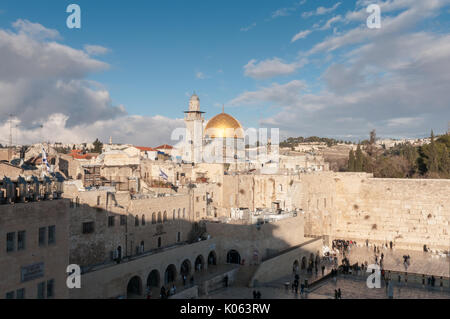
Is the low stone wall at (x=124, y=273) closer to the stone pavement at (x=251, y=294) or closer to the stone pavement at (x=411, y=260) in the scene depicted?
the stone pavement at (x=251, y=294)

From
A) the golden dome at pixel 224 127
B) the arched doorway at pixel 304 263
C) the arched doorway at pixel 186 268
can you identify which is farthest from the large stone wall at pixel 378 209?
the golden dome at pixel 224 127

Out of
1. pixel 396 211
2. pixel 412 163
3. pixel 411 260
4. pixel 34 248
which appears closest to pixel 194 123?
pixel 396 211

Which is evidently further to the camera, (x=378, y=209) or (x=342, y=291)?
(x=378, y=209)

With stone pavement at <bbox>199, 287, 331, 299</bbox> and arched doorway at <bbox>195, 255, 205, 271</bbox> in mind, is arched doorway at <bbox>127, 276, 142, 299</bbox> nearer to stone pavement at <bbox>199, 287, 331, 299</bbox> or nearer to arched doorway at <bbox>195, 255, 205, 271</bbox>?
stone pavement at <bbox>199, 287, 331, 299</bbox>

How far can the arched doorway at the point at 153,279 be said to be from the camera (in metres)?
19.4

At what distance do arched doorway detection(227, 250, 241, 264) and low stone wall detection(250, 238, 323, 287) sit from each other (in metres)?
2.05

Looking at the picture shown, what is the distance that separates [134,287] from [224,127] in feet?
104

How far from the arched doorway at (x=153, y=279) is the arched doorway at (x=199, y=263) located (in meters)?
3.53

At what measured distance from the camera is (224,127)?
4825 centimetres

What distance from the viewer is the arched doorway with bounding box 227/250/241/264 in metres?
23.8

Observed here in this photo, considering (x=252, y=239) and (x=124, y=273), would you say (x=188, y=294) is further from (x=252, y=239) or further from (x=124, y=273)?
(x=252, y=239)

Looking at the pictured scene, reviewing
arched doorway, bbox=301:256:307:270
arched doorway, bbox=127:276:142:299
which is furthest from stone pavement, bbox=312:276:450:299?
arched doorway, bbox=127:276:142:299

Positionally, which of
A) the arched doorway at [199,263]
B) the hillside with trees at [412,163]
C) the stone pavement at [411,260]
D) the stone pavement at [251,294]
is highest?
the hillside with trees at [412,163]
